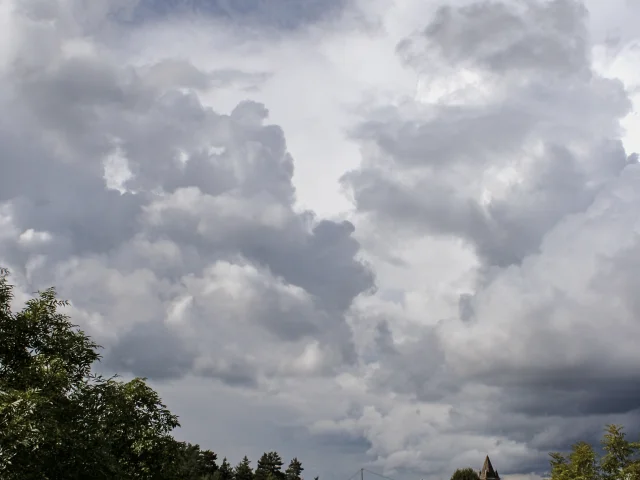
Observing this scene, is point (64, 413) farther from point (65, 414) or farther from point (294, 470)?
point (294, 470)

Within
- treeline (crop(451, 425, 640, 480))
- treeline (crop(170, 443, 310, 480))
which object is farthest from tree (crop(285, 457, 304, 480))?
treeline (crop(451, 425, 640, 480))

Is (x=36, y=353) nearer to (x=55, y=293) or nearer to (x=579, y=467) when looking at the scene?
(x=55, y=293)

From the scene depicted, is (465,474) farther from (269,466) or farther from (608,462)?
(608,462)

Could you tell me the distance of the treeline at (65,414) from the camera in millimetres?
32531

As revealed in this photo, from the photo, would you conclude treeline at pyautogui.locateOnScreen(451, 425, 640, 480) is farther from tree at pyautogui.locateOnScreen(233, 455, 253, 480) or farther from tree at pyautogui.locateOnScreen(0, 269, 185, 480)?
tree at pyautogui.locateOnScreen(233, 455, 253, 480)

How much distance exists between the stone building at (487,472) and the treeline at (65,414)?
154161 millimetres

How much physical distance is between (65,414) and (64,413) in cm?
24

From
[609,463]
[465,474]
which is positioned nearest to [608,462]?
[609,463]

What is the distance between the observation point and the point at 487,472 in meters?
190

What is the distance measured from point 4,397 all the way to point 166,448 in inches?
652

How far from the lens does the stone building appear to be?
189 meters

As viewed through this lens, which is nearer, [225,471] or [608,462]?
[608,462]

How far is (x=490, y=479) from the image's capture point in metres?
189

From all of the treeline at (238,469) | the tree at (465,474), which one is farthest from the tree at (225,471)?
the tree at (465,474)
